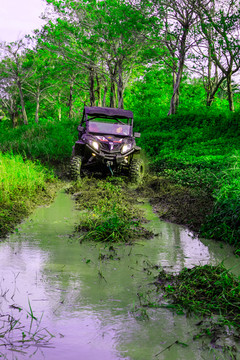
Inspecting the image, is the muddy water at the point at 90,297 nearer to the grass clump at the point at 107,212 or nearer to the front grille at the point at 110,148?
the grass clump at the point at 107,212

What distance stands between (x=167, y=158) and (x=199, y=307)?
34.6 feet

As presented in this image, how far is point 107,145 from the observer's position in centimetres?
1064

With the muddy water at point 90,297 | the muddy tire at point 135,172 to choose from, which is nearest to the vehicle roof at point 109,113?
the muddy tire at point 135,172

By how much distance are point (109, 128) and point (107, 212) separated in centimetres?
500

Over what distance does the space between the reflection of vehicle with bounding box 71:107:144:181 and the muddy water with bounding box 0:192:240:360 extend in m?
4.51

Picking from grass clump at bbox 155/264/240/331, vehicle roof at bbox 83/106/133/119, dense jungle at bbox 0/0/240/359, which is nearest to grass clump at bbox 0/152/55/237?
dense jungle at bbox 0/0/240/359

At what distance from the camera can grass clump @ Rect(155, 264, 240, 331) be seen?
11.1 feet

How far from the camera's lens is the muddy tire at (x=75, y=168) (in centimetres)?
1073

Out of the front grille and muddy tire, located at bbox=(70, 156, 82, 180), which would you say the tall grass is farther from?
muddy tire, located at bbox=(70, 156, 82, 180)

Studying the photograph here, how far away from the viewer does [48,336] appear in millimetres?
2924

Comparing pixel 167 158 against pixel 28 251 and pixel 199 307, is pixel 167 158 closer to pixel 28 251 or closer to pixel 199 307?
pixel 28 251

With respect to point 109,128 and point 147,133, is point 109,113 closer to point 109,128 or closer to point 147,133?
point 109,128

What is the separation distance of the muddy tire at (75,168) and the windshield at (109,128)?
1074mm

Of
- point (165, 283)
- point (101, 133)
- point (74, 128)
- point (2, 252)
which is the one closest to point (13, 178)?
point (101, 133)
